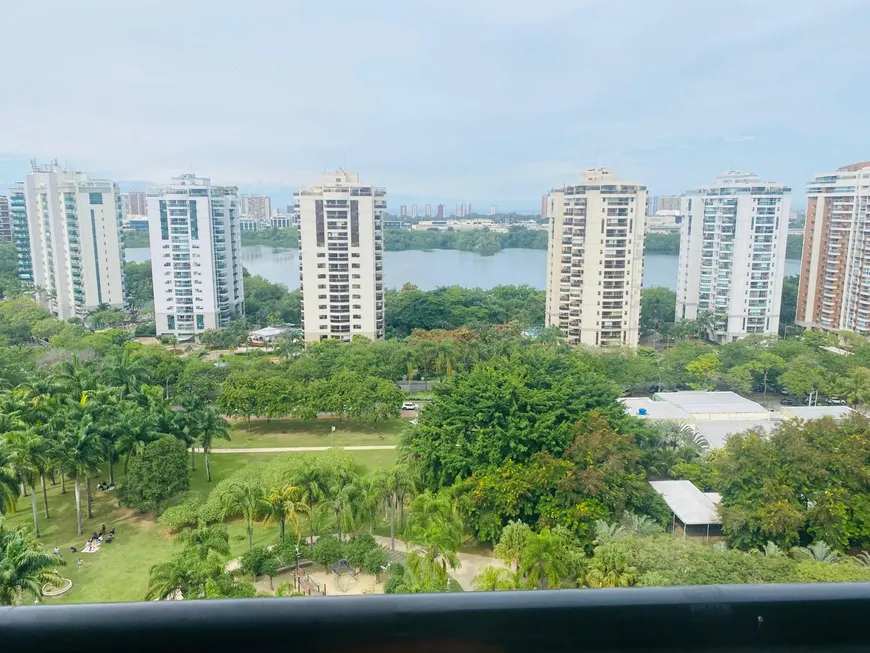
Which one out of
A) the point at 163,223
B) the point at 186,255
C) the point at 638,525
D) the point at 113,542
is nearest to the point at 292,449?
the point at 113,542

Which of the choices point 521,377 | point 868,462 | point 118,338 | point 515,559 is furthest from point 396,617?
point 118,338

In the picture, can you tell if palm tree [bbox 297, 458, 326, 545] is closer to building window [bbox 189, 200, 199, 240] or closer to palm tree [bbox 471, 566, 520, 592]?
palm tree [bbox 471, 566, 520, 592]

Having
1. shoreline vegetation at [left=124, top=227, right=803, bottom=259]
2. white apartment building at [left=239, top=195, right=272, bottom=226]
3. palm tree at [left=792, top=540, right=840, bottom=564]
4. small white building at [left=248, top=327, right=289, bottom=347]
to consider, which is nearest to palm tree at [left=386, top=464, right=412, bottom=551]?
palm tree at [left=792, top=540, right=840, bottom=564]

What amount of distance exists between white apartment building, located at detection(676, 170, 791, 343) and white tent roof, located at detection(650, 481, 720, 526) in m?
7.25

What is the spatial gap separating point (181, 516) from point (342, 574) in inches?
48.0

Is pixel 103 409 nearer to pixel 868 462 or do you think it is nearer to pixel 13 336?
pixel 868 462

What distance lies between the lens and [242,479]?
189 inches

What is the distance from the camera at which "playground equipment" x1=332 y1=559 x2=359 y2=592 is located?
3.95 meters

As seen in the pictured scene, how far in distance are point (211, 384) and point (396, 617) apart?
7639 mm

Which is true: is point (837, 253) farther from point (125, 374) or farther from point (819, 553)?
point (125, 374)

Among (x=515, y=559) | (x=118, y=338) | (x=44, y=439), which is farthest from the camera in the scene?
(x=118, y=338)

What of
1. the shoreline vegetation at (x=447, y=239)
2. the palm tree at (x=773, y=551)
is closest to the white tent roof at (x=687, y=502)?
→ the palm tree at (x=773, y=551)

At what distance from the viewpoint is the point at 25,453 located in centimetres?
427

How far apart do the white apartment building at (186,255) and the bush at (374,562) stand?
898 centimetres
